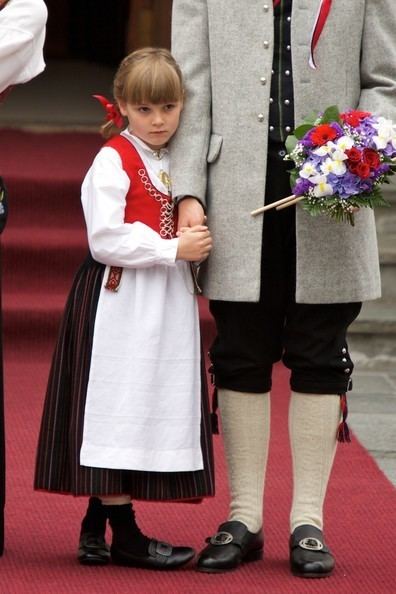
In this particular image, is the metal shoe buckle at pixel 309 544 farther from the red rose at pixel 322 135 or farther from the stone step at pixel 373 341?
the stone step at pixel 373 341

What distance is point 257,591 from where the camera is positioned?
3.21 metres

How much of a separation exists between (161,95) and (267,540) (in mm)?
1163

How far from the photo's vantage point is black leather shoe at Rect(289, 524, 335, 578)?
330cm

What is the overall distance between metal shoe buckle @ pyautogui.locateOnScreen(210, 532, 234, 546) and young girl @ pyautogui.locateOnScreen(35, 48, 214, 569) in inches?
4.6

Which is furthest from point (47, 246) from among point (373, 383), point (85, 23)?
point (85, 23)

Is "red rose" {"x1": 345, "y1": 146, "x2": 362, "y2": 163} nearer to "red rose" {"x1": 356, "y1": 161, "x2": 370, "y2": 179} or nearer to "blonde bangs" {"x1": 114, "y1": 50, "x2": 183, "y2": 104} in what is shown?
"red rose" {"x1": 356, "y1": 161, "x2": 370, "y2": 179}

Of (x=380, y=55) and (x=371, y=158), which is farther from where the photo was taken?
(x=380, y=55)

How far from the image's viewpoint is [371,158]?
309cm

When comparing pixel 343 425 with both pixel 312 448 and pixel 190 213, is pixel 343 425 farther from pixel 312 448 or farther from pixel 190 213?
pixel 190 213

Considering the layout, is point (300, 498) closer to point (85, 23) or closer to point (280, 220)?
point (280, 220)

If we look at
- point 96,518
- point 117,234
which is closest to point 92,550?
point 96,518

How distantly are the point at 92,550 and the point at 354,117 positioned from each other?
1.15 metres

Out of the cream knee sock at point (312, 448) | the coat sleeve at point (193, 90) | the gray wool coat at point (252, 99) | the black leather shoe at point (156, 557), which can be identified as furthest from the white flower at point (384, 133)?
the black leather shoe at point (156, 557)

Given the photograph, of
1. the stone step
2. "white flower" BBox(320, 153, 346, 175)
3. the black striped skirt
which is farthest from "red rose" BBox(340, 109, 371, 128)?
the stone step
